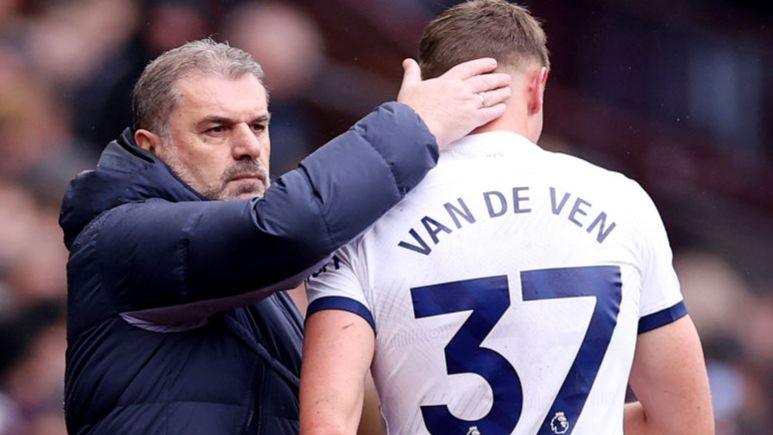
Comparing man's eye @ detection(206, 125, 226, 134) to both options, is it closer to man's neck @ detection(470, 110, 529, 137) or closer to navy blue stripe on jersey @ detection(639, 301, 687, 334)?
man's neck @ detection(470, 110, 529, 137)

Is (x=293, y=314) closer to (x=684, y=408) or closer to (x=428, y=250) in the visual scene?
(x=428, y=250)

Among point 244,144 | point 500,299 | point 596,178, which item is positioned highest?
point 244,144

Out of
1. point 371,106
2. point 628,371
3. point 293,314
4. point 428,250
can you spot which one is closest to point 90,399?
point 293,314

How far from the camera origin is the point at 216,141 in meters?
2.86

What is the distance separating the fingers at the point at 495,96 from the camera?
2549 mm

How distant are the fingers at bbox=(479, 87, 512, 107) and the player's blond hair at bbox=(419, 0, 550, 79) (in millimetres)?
69

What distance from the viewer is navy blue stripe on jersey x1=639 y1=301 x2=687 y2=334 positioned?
8.33ft

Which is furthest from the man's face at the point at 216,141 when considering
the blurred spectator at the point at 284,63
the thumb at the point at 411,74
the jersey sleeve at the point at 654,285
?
the blurred spectator at the point at 284,63

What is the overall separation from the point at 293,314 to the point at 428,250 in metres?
0.61

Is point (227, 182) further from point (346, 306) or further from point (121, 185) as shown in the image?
point (346, 306)

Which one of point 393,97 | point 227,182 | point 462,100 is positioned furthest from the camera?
point 393,97

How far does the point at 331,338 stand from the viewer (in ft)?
7.92

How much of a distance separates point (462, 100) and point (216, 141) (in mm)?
599

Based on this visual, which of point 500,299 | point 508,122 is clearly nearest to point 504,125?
point 508,122
